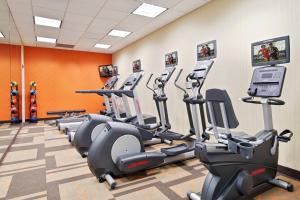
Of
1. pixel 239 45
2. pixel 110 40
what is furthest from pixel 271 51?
pixel 110 40

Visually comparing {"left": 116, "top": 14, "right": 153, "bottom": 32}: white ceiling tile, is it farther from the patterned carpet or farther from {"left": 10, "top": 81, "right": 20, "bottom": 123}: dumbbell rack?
{"left": 10, "top": 81, "right": 20, "bottom": 123}: dumbbell rack

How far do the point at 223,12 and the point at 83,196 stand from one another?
3.59 metres

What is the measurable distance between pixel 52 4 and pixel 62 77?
463 centimetres

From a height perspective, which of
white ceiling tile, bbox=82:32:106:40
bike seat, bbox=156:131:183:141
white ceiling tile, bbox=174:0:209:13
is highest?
white ceiling tile, bbox=82:32:106:40

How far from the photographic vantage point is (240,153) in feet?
6.55

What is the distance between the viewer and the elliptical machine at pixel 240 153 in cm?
186

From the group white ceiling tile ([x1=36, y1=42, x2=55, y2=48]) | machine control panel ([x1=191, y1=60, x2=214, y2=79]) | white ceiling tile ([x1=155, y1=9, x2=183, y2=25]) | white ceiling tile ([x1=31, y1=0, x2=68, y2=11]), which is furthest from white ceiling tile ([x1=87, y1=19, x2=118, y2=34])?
machine control panel ([x1=191, y1=60, x2=214, y2=79])

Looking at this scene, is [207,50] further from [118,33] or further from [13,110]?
[13,110]

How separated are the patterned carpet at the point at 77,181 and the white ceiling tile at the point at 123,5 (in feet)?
9.82

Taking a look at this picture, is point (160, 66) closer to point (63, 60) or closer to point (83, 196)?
point (83, 196)

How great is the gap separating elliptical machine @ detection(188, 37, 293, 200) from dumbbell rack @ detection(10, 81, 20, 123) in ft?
23.7

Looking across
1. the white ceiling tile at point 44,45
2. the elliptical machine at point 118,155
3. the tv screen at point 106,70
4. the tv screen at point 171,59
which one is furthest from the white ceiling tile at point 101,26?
the elliptical machine at point 118,155

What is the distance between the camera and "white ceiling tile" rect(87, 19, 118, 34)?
4.94 meters

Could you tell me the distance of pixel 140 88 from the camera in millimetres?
6645
